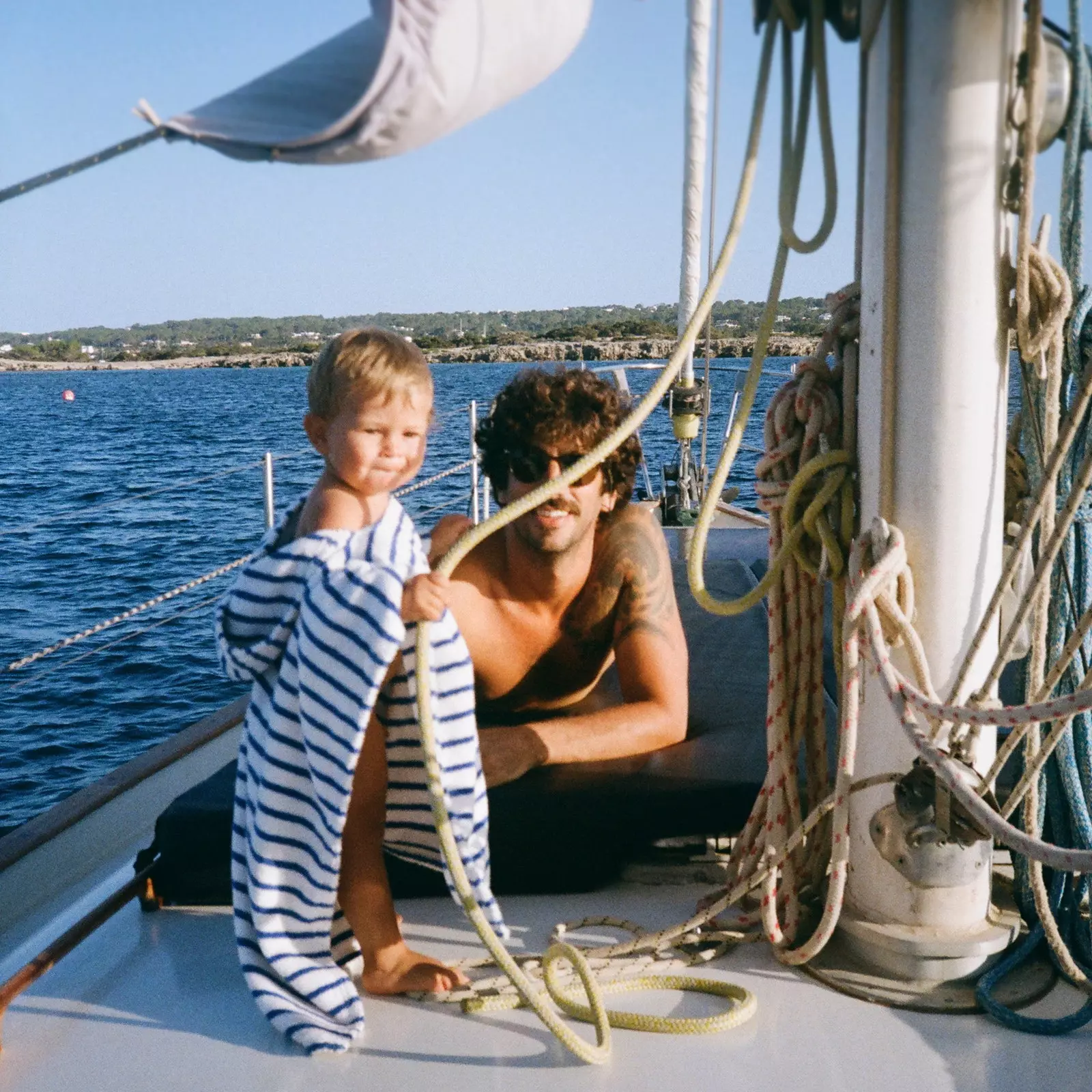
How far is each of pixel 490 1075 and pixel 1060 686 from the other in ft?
3.27

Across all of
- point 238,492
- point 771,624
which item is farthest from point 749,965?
point 238,492

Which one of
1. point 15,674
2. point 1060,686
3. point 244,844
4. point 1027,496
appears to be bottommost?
point 15,674

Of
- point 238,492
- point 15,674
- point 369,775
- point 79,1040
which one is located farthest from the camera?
point 238,492

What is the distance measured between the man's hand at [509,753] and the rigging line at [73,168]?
1.20 meters

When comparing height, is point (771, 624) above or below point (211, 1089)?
above

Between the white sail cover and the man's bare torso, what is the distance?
121 centimetres

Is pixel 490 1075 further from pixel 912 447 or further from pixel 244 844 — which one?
pixel 912 447

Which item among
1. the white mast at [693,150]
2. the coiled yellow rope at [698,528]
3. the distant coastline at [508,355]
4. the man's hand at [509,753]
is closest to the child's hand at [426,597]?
the coiled yellow rope at [698,528]

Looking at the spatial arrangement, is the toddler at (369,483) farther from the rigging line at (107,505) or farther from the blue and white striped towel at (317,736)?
the rigging line at (107,505)

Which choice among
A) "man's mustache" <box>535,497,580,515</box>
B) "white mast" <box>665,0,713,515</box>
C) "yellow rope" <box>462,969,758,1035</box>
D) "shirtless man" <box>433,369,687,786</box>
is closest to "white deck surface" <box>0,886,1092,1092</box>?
"yellow rope" <box>462,969,758,1035</box>

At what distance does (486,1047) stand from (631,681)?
2.68 feet

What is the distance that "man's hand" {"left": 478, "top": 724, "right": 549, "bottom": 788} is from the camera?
78.9 inches

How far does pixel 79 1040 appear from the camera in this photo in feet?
5.23

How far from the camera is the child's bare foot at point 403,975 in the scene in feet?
5.49
